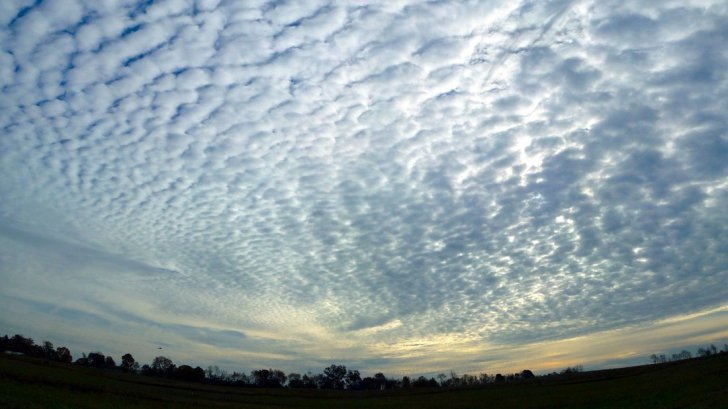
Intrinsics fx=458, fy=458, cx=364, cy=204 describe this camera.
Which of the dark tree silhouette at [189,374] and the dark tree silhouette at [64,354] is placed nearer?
the dark tree silhouette at [189,374]

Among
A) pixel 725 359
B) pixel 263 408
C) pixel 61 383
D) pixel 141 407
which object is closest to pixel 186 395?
pixel 263 408

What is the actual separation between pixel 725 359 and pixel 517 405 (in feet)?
129

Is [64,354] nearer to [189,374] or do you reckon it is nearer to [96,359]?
[96,359]

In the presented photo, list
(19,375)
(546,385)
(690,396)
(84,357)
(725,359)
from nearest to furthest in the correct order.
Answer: (690,396), (19,375), (725,359), (546,385), (84,357)

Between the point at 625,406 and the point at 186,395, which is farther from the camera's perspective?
the point at 186,395

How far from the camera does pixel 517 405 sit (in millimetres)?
65812

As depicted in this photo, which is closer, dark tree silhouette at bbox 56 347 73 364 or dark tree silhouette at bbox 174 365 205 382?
dark tree silhouette at bbox 174 365 205 382

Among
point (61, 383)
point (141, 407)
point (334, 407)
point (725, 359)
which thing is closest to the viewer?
point (141, 407)

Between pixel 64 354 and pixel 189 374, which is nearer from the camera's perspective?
pixel 189 374

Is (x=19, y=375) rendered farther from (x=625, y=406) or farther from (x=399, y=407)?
(x=625, y=406)

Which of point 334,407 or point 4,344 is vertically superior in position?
point 4,344

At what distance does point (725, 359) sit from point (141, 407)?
8910 centimetres

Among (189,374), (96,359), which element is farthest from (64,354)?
(189,374)

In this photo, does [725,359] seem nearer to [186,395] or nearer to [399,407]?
[399,407]
